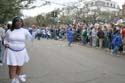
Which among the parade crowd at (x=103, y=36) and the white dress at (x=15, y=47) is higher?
the white dress at (x=15, y=47)

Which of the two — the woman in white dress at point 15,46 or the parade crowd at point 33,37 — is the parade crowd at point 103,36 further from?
the woman in white dress at point 15,46

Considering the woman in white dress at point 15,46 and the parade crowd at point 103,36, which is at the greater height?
the woman in white dress at point 15,46

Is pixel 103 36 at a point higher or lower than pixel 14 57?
lower

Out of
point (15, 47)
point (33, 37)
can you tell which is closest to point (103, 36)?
point (33, 37)

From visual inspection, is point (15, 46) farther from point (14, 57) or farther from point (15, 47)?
point (14, 57)

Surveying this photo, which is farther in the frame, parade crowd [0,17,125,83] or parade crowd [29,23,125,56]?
parade crowd [29,23,125,56]

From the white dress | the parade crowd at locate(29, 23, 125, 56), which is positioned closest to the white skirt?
the white dress

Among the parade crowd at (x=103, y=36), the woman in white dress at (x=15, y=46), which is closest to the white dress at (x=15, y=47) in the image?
the woman in white dress at (x=15, y=46)

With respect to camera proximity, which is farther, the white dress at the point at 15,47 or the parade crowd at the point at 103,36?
the parade crowd at the point at 103,36

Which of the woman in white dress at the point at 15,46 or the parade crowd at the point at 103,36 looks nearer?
the woman in white dress at the point at 15,46

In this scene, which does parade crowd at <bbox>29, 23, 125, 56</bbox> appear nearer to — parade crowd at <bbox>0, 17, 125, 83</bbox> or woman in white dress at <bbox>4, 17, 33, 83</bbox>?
parade crowd at <bbox>0, 17, 125, 83</bbox>

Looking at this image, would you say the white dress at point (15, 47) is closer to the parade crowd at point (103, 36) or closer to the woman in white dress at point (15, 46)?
the woman in white dress at point (15, 46)

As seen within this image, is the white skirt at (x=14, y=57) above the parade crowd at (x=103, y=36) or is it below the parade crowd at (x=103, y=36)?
above

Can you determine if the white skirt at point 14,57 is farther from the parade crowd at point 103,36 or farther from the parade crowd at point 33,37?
the parade crowd at point 103,36
